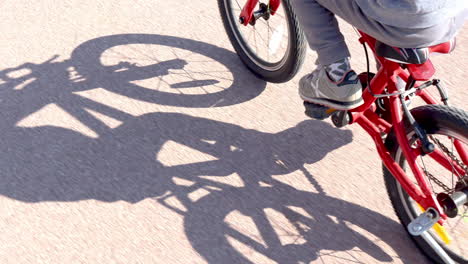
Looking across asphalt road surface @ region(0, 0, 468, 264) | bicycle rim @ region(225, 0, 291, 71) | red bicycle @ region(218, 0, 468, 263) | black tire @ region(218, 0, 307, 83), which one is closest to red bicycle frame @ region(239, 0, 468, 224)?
red bicycle @ region(218, 0, 468, 263)

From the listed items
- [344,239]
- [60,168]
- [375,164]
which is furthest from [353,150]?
[60,168]

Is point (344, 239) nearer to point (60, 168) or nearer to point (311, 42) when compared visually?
point (311, 42)

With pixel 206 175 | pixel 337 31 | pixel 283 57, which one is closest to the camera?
pixel 337 31

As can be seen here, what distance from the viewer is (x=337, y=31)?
235cm

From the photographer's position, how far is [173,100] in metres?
3.19

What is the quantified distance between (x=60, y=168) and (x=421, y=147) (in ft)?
5.48

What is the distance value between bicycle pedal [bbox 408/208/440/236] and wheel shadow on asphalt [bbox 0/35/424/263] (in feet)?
0.99

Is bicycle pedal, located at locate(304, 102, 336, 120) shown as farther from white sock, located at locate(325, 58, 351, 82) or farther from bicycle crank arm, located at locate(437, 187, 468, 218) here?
bicycle crank arm, located at locate(437, 187, 468, 218)

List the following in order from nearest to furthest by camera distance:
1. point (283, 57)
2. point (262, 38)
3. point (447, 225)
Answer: point (447, 225) < point (283, 57) < point (262, 38)

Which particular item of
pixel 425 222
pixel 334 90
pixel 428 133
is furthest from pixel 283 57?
pixel 425 222

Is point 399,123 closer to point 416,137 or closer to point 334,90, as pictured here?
point 416,137

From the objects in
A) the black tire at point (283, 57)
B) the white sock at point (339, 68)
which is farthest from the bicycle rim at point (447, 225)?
the black tire at point (283, 57)

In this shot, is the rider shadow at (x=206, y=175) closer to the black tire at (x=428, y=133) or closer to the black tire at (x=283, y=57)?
the black tire at (x=428, y=133)

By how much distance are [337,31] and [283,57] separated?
0.70 meters
